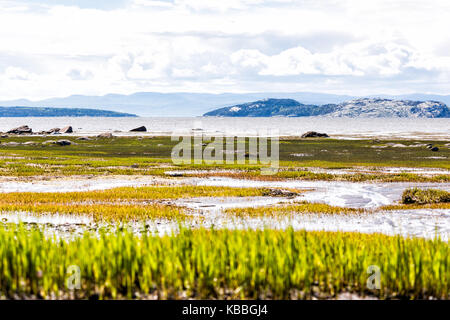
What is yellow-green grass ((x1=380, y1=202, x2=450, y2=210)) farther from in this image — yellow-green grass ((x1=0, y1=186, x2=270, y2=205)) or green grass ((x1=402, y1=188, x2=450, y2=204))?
yellow-green grass ((x1=0, y1=186, x2=270, y2=205))

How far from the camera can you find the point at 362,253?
10.8 m

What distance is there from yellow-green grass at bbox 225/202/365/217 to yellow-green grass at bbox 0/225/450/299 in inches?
506

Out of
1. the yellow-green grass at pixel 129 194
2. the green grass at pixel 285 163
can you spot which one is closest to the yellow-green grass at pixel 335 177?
the green grass at pixel 285 163

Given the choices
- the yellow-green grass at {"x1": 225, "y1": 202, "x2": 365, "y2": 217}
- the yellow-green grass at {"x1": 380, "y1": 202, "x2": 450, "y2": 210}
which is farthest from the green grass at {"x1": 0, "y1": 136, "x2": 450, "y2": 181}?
the yellow-green grass at {"x1": 225, "y1": 202, "x2": 365, "y2": 217}

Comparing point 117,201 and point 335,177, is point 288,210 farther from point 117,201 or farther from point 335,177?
point 335,177

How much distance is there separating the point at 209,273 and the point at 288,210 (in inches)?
633

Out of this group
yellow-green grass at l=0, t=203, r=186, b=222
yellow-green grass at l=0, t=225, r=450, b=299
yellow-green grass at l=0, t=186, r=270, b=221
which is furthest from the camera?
yellow-green grass at l=0, t=186, r=270, b=221

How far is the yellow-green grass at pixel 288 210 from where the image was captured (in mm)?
23761

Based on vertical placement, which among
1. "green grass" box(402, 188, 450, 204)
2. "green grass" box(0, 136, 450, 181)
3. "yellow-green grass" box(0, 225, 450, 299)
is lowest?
"green grass" box(0, 136, 450, 181)

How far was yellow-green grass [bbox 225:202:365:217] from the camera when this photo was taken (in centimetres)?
2376

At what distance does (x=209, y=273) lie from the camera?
31.2 feet

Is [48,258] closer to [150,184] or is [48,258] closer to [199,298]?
[199,298]

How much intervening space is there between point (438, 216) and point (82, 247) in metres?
19.2
